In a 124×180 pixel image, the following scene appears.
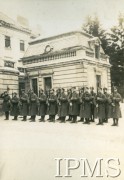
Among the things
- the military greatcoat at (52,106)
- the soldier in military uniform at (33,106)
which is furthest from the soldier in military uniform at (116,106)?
the soldier in military uniform at (33,106)

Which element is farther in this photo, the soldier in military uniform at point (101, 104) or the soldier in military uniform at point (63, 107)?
the soldier in military uniform at point (63, 107)

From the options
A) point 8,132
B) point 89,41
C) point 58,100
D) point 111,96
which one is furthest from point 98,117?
point 8,132

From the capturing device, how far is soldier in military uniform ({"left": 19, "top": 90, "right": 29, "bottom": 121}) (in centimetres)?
296

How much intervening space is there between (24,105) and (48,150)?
986mm

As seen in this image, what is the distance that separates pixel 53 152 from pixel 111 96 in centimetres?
77

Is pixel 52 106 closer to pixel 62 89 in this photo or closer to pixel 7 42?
pixel 62 89

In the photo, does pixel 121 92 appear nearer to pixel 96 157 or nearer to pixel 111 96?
pixel 111 96

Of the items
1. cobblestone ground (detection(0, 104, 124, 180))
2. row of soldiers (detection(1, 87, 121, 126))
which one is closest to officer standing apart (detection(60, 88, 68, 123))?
row of soldiers (detection(1, 87, 121, 126))

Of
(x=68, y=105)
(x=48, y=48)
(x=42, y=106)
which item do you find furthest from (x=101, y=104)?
(x=48, y=48)

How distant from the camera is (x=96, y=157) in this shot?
214cm

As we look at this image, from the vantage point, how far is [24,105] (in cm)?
312

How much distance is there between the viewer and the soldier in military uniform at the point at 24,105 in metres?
2.96

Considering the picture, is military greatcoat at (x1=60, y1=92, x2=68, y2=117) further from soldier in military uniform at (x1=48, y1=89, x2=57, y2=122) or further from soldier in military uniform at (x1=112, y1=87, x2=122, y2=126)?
soldier in military uniform at (x1=112, y1=87, x2=122, y2=126)

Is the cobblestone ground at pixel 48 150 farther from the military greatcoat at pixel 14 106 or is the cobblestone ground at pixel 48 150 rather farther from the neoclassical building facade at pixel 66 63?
the military greatcoat at pixel 14 106
